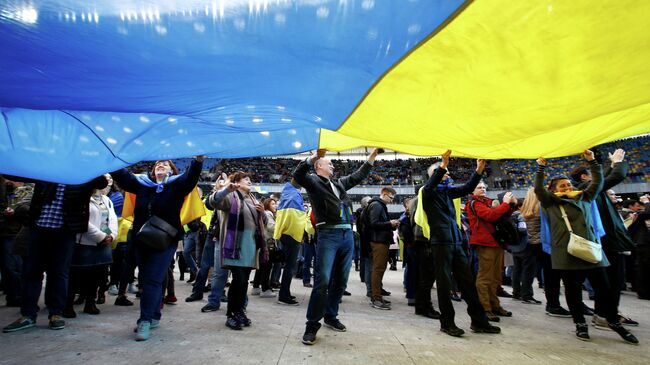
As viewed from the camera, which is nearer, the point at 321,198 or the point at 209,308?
the point at 321,198

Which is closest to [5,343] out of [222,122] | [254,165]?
[222,122]

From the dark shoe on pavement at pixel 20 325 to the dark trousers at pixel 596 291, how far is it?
208 inches

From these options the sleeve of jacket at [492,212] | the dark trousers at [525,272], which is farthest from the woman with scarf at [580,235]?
the dark trousers at [525,272]

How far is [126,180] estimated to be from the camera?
11.4 ft

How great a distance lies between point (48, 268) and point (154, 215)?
4.07 ft

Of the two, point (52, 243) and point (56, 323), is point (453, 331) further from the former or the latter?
point (52, 243)

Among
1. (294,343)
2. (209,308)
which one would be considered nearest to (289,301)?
(209,308)

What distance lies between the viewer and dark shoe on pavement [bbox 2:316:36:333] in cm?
310

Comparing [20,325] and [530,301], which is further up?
[530,301]

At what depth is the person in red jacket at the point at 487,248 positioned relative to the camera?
444 centimetres

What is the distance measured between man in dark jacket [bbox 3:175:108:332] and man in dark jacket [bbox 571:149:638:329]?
562 centimetres

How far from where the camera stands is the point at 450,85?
2301mm

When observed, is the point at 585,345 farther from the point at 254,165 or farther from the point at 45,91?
the point at 254,165

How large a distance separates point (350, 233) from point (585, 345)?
2423mm
